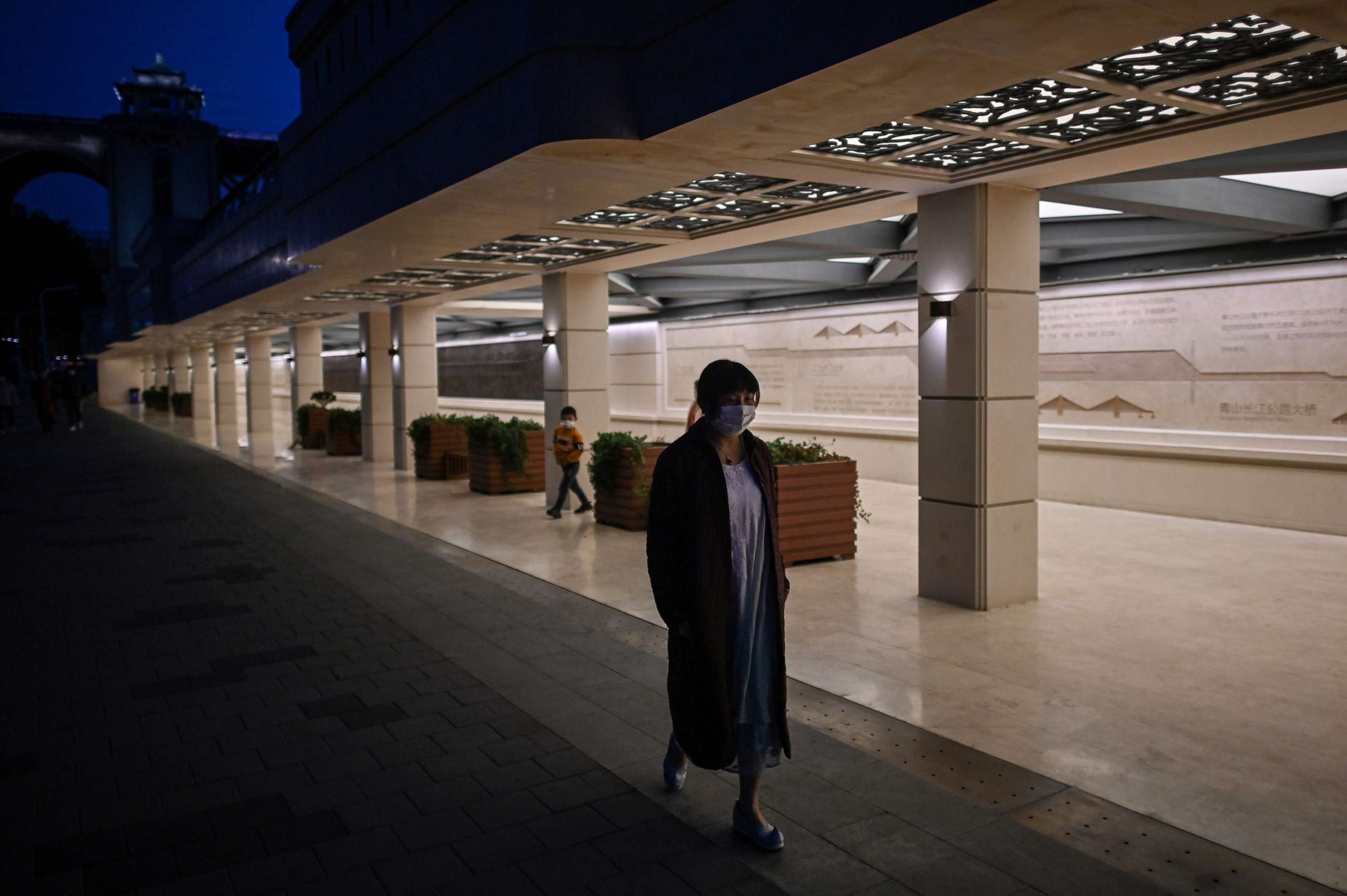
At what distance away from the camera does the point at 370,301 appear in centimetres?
1986

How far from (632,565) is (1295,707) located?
6.11 metres

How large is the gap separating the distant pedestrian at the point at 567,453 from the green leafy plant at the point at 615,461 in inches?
11.5

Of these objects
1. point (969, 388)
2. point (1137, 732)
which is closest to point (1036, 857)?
point (1137, 732)

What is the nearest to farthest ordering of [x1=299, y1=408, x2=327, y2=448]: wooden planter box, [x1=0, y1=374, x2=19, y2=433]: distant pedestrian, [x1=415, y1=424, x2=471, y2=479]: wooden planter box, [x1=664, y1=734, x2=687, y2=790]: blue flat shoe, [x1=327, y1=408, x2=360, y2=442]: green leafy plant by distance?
[x1=664, y1=734, x2=687, y2=790]: blue flat shoe → [x1=415, y1=424, x2=471, y2=479]: wooden planter box → [x1=327, y1=408, x2=360, y2=442]: green leafy plant → [x1=299, y1=408, x2=327, y2=448]: wooden planter box → [x1=0, y1=374, x2=19, y2=433]: distant pedestrian

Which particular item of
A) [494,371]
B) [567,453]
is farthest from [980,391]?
[494,371]

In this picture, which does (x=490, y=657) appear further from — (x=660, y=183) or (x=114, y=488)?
(x=114, y=488)

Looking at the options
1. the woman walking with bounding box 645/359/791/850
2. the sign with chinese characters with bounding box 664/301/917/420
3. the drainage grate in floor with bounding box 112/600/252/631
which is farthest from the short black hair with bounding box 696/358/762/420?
the sign with chinese characters with bounding box 664/301/917/420

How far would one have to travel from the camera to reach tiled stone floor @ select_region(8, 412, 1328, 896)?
380cm

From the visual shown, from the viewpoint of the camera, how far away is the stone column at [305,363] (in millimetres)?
28469

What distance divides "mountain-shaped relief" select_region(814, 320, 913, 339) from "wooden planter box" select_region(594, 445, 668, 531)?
633 cm

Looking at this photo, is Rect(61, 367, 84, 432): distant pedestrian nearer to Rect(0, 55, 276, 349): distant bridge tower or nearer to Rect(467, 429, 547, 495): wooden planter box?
Rect(467, 429, 547, 495): wooden planter box

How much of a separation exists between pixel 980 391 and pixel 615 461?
18.6 feet

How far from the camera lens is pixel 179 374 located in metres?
54.5

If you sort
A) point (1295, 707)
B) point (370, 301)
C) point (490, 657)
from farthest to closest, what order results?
1. point (370, 301)
2. point (490, 657)
3. point (1295, 707)
